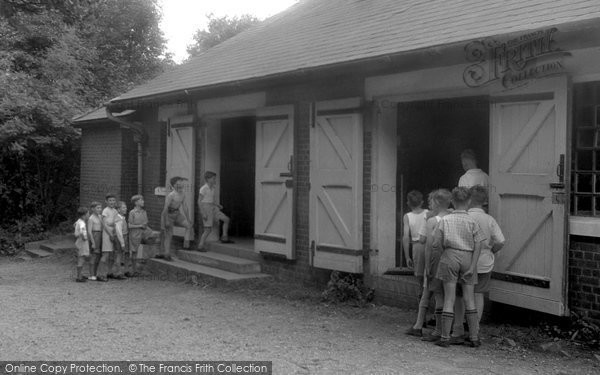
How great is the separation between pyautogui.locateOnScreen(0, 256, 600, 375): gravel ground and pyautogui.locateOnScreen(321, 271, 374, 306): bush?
200mm

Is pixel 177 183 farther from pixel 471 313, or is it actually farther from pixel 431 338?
pixel 471 313

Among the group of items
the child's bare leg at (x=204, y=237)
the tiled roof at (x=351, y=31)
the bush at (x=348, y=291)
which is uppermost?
the tiled roof at (x=351, y=31)

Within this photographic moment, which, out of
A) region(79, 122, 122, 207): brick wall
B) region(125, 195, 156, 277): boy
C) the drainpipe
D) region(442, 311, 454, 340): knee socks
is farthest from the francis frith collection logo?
region(79, 122, 122, 207): brick wall

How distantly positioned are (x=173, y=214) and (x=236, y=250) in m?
1.35

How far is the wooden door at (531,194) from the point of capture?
602 cm

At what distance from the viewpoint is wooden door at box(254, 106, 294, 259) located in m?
9.17

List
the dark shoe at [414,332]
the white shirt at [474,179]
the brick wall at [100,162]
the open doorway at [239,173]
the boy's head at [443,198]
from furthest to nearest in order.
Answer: the brick wall at [100,162] → the open doorway at [239,173] → the white shirt at [474,179] → the dark shoe at [414,332] → the boy's head at [443,198]

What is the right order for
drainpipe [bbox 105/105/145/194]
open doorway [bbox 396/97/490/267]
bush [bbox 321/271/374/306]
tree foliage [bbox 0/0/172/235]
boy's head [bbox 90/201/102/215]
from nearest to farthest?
bush [bbox 321/271/374/306], open doorway [bbox 396/97/490/267], boy's head [bbox 90/201/102/215], drainpipe [bbox 105/105/145/194], tree foliage [bbox 0/0/172/235]

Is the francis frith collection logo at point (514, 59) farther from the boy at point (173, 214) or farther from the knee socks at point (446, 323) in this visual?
the boy at point (173, 214)

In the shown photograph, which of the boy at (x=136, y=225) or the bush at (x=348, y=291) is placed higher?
the boy at (x=136, y=225)

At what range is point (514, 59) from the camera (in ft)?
20.9

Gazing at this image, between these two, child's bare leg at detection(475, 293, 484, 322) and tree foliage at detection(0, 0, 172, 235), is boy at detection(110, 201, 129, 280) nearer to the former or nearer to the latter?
tree foliage at detection(0, 0, 172, 235)

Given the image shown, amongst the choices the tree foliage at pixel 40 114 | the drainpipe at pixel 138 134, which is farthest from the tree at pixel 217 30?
the drainpipe at pixel 138 134

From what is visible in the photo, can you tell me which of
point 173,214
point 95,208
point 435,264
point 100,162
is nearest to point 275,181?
point 173,214
